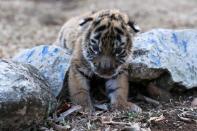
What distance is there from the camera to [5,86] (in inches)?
171

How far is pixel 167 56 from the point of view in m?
5.67

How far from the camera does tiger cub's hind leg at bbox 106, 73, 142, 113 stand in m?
5.33

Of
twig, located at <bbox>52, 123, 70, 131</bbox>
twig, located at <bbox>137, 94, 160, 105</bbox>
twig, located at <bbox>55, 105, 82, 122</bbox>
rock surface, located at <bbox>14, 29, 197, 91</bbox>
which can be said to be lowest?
twig, located at <bbox>52, 123, 70, 131</bbox>

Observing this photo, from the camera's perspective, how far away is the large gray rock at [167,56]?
5527mm

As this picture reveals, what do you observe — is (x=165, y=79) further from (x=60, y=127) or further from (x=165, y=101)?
(x=60, y=127)

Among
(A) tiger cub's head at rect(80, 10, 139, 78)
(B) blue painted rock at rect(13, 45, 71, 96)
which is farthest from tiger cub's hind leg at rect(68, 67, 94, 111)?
(A) tiger cub's head at rect(80, 10, 139, 78)

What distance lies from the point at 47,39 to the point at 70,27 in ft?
8.92

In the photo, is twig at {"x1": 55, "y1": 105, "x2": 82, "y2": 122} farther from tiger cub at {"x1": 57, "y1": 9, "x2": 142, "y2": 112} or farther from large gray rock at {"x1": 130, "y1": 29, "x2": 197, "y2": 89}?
large gray rock at {"x1": 130, "y1": 29, "x2": 197, "y2": 89}

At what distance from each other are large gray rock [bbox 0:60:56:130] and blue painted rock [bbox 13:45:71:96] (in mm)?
660

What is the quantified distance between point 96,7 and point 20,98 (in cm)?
825

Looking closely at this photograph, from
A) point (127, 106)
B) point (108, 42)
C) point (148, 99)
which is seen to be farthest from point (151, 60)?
point (108, 42)

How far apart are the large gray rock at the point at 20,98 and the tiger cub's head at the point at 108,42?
2.09 ft

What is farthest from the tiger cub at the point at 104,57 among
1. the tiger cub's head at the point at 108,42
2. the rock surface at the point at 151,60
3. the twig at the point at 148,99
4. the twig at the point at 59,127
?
the twig at the point at 59,127

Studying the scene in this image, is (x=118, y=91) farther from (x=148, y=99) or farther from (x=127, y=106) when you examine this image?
(x=148, y=99)
